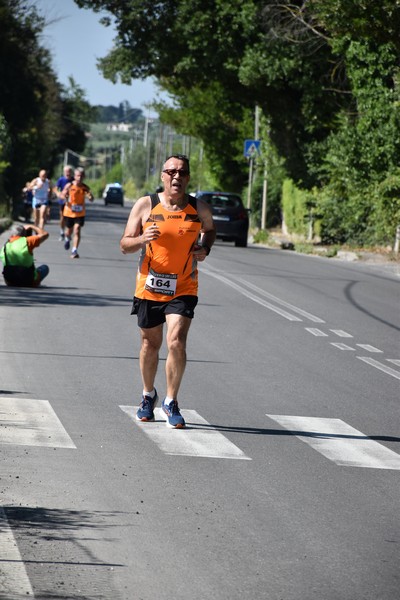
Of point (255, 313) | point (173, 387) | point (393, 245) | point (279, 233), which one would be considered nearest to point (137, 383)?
point (173, 387)

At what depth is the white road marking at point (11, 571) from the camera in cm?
500

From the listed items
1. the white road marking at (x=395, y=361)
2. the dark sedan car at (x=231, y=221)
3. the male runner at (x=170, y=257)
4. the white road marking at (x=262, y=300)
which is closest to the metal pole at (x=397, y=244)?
the dark sedan car at (x=231, y=221)

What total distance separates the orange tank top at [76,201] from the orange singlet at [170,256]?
18413 mm

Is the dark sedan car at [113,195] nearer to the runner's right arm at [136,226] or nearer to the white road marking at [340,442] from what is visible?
the white road marking at [340,442]

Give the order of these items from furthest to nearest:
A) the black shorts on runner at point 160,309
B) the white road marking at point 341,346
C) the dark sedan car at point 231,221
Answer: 1. the dark sedan car at point 231,221
2. the white road marking at point 341,346
3. the black shorts on runner at point 160,309

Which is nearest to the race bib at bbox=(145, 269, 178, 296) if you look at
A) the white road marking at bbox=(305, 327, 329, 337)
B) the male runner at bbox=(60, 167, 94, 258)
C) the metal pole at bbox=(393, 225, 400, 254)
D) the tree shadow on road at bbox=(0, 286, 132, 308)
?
the white road marking at bbox=(305, 327, 329, 337)

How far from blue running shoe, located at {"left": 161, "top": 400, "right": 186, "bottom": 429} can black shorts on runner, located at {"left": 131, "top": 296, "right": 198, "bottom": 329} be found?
0.61 meters

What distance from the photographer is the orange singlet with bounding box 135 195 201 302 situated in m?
9.10

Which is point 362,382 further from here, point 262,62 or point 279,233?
point 279,233

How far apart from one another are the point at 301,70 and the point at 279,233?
52.9ft

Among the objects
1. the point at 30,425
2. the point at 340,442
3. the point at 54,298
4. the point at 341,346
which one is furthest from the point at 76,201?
the point at 340,442

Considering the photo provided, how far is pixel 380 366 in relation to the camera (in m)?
13.2

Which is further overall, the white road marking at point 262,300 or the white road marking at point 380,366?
the white road marking at point 262,300

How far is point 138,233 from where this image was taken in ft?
30.1
